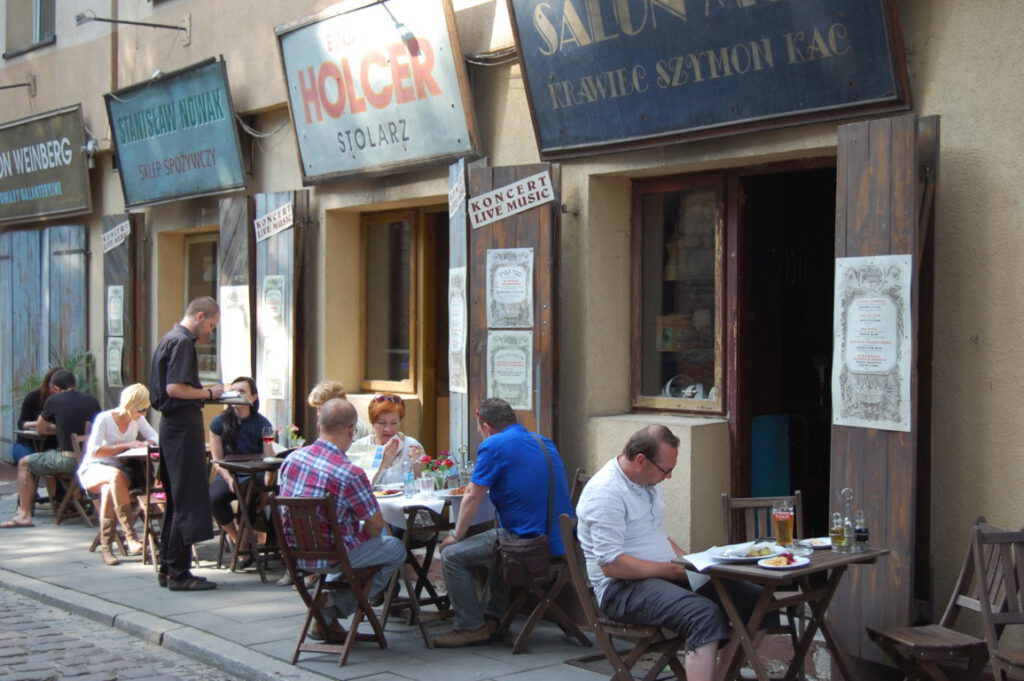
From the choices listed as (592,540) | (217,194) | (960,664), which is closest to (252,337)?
(217,194)

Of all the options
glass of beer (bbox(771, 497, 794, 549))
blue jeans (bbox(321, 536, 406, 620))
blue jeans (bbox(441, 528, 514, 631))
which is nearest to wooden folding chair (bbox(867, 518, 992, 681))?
glass of beer (bbox(771, 497, 794, 549))

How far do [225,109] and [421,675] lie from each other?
6.44 metres

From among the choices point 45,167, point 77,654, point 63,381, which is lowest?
point 77,654

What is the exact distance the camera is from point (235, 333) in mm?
11188

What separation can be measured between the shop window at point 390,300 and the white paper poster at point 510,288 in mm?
1998

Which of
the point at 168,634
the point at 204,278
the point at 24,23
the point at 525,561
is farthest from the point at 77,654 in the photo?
the point at 24,23

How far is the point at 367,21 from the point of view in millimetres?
9398

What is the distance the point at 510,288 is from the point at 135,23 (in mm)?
6133

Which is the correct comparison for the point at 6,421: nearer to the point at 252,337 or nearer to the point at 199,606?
the point at 252,337

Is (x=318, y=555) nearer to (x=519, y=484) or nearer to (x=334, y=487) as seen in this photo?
(x=334, y=487)

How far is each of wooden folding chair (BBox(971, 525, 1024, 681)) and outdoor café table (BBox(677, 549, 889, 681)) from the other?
431 mm

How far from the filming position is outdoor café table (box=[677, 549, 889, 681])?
5117 mm

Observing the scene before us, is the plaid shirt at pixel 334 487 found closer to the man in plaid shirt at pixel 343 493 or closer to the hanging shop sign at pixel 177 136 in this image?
the man in plaid shirt at pixel 343 493

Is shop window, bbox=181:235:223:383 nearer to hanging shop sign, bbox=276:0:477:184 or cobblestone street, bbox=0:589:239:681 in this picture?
hanging shop sign, bbox=276:0:477:184
